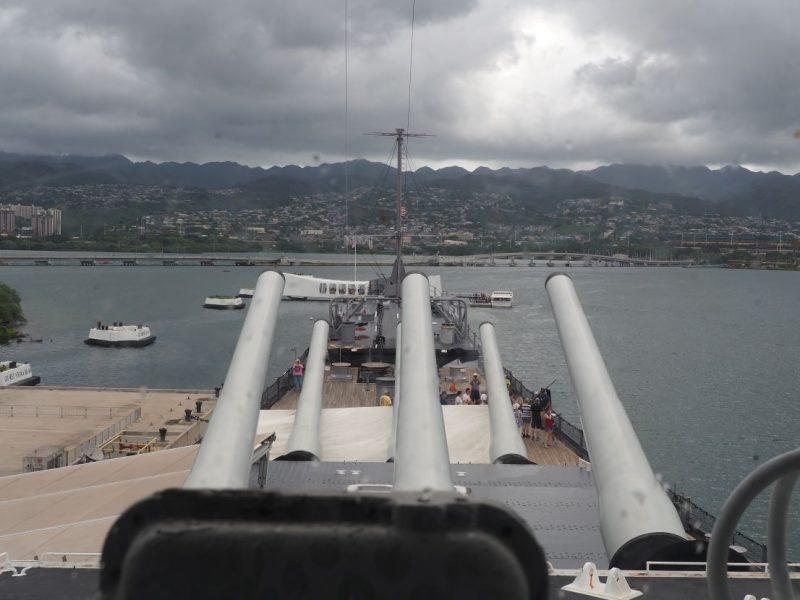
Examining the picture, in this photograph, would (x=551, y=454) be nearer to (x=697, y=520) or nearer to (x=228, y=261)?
(x=697, y=520)

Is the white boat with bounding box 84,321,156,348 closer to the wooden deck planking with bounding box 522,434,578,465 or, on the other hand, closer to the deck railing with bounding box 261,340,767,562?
Answer: the deck railing with bounding box 261,340,767,562

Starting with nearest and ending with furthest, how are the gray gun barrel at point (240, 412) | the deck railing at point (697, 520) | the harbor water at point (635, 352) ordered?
the gray gun barrel at point (240, 412), the deck railing at point (697, 520), the harbor water at point (635, 352)

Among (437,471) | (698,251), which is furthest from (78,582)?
(698,251)

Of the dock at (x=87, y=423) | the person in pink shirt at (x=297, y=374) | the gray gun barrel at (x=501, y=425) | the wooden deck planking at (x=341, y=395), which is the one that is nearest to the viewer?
the gray gun barrel at (x=501, y=425)

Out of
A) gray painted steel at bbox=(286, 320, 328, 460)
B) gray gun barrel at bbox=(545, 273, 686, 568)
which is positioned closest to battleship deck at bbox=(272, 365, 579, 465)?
gray painted steel at bbox=(286, 320, 328, 460)

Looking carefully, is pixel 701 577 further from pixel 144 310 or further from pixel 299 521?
pixel 144 310

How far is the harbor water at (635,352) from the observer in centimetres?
2645

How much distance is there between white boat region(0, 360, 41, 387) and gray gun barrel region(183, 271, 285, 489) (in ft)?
109

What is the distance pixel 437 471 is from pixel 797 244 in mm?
82133

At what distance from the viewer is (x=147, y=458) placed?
1080 centimetres

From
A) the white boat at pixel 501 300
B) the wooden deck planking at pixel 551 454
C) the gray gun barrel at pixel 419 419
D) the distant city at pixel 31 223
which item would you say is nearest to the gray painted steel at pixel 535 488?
the gray gun barrel at pixel 419 419

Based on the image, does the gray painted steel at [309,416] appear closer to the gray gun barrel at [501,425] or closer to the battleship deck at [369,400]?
the battleship deck at [369,400]

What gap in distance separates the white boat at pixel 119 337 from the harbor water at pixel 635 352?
104 cm

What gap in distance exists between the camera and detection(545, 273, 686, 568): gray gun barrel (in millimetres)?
6094
